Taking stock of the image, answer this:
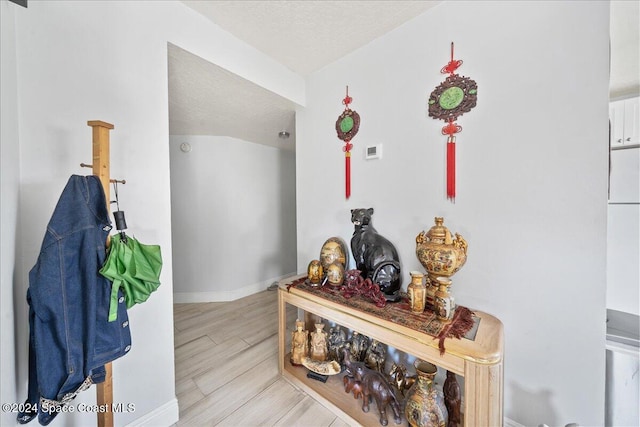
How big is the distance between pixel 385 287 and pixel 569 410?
90 centimetres

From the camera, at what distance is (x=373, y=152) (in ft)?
4.95

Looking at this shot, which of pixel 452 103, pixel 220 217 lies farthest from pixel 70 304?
pixel 220 217

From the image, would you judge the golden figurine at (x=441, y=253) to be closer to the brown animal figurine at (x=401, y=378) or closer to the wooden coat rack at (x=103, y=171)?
the brown animal figurine at (x=401, y=378)

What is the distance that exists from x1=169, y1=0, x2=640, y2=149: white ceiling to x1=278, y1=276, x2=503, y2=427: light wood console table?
1110 millimetres

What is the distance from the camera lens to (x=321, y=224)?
1.85m

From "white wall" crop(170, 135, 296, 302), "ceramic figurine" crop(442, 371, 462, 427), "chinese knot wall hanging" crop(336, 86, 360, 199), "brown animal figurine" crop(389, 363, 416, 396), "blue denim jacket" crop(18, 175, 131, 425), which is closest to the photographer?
"blue denim jacket" crop(18, 175, 131, 425)

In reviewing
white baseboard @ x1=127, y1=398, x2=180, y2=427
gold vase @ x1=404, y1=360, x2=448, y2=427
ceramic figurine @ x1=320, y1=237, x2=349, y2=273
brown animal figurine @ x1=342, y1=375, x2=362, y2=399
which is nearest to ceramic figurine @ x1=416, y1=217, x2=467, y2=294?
gold vase @ x1=404, y1=360, x2=448, y2=427

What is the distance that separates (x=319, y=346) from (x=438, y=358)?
0.83 meters

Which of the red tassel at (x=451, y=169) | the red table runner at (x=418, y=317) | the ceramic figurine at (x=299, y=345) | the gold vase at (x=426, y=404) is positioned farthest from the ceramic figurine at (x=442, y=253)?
the ceramic figurine at (x=299, y=345)

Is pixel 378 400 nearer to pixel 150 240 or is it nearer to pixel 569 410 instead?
pixel 569 410

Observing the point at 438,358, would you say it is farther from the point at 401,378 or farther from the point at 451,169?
the point at 451,169

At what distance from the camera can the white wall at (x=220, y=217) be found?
276cm

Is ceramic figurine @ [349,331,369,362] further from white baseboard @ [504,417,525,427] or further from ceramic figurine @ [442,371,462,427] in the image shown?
white baseboard @ [504,417,525,427]

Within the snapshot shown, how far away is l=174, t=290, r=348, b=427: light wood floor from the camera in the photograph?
4.03ft
